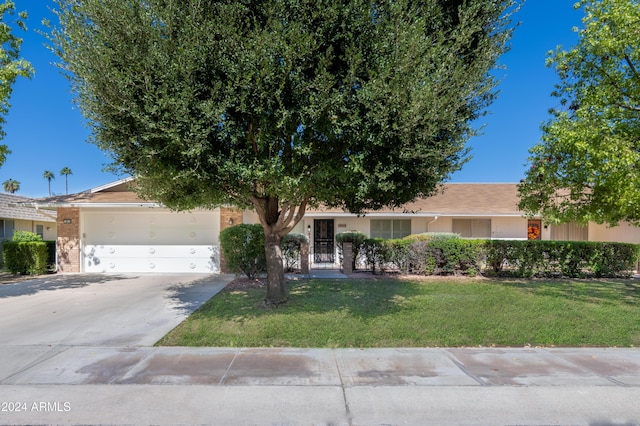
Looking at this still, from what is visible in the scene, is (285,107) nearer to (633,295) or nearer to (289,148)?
(289,148)

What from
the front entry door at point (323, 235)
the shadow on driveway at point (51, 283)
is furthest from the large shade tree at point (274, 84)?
the front entry door at point (323, 235)

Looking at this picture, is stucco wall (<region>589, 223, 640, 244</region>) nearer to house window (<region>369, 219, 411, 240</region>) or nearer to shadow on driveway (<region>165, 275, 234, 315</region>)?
house window (<region>369, 219, 411, 240</region>)

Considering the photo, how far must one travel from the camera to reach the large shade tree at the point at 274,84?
5191 mm

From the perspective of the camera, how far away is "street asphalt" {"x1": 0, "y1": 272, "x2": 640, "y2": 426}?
3.63 meters

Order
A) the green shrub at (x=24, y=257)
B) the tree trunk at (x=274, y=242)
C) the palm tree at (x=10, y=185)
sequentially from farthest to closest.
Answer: the palm tree at (x=10, y=185), the green shrub at (x=24, y=257), the tree trunk at (x=274, y=242)

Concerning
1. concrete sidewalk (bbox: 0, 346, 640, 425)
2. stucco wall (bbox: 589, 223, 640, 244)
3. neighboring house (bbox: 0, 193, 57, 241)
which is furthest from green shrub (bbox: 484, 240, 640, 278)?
neighboring house (bbox: 0, 193, 57, 241)

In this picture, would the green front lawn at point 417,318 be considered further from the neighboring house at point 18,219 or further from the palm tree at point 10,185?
the palm tree at point 10,185

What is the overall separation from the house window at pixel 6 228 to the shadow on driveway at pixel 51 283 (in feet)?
31.5

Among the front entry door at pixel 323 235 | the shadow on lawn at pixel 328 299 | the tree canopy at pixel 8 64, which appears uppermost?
the tree canopy at pixel 8 64

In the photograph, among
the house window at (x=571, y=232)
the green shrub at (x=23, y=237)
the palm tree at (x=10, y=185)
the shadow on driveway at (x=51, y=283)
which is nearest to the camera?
the shadow on driveway at (x=51, y=283)

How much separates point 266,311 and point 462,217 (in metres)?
12.8

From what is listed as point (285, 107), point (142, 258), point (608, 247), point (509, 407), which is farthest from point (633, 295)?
point (142, 258)

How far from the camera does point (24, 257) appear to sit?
43.5ft

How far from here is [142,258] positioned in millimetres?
13625
